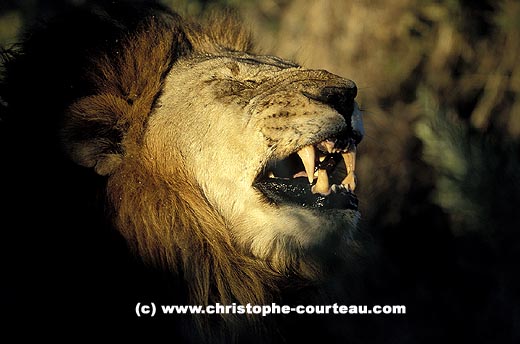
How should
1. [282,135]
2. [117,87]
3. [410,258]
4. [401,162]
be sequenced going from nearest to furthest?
[282,135]
[117,87]
[410,258]
[401,162]

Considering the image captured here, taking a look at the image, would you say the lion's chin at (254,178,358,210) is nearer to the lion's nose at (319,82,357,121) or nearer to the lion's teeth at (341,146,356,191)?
the lion's teeth at (341,146,356,191)

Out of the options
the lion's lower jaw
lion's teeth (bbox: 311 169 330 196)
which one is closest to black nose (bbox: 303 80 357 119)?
lion's teeth (bbox: 311 169 330 196)

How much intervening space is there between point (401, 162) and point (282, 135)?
10.6 feet

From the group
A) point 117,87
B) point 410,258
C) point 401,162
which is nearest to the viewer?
point 117,87

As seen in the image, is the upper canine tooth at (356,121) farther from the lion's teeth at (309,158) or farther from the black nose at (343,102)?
the lion's teeth at (309,158)

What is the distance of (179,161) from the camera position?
3.66 metres

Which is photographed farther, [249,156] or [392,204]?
[392,204]

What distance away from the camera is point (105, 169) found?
3.55 metres

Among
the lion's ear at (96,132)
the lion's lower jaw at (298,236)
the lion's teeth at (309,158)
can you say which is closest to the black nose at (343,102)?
the lion's teeth at (309,158)

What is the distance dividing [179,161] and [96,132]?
0.36 m

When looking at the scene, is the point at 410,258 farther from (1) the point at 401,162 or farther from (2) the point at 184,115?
(2) the point at 184,115

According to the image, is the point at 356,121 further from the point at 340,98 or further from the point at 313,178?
the point at 313,178

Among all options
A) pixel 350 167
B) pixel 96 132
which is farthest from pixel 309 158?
pixel 96 132

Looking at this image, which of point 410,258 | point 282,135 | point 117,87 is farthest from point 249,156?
point 410,258
